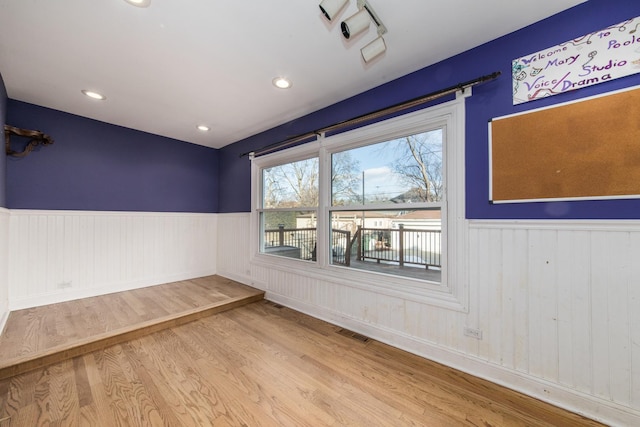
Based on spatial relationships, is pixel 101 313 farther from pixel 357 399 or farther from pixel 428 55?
pixel 428 55

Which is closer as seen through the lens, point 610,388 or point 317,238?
point 610,388

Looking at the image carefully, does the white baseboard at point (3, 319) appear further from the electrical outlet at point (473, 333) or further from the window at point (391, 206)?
the electrical outlet at point (473, 333)

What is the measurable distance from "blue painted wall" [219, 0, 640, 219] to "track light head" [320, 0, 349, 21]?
1.05 meters

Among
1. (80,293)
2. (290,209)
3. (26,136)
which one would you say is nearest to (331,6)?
(290,209)

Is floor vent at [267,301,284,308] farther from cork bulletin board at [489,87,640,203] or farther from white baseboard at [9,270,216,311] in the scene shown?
cork bulletin board at [489,87,640,203]

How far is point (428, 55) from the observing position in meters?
2.06

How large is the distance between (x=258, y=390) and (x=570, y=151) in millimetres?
2614

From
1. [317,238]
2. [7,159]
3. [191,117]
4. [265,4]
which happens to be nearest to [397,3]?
[265,4]

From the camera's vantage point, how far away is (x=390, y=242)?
2572mm

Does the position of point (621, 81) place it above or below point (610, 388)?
above

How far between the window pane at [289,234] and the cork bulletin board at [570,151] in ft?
6.62

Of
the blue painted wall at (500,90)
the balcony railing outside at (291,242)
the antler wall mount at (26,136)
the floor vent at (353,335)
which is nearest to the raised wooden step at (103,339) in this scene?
the balcony railing outside at (291,242)

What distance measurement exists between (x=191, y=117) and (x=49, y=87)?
1320 mm

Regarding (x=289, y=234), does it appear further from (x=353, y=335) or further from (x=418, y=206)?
(x=418, y=206)
